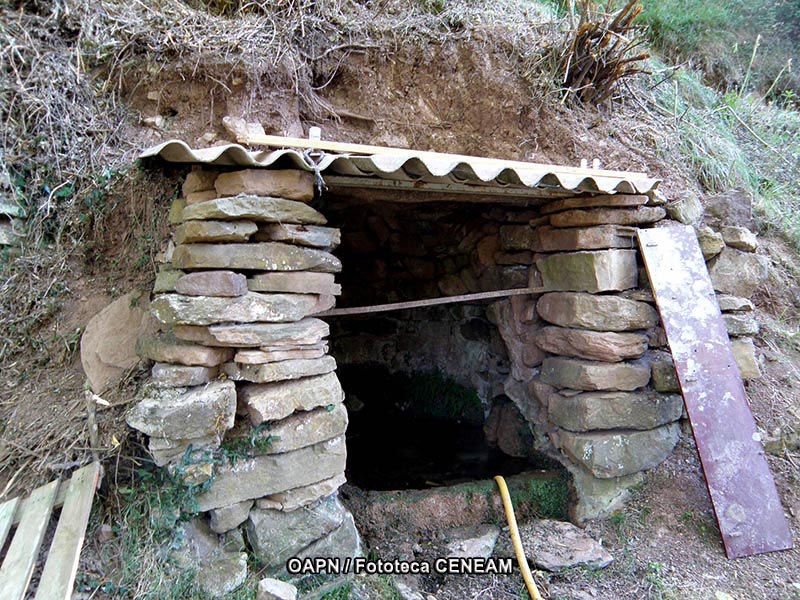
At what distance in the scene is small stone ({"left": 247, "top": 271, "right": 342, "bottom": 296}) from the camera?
2.09 metres

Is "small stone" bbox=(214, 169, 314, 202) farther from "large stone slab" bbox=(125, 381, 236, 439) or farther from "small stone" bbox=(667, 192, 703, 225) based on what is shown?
"small stone" bbox=(667, 192, 703, 225)

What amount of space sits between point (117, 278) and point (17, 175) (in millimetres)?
703

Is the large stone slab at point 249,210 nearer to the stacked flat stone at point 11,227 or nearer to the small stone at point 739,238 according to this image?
the stacked flat stone at point 11,227

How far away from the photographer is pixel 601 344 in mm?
2752

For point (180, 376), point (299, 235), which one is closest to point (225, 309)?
point (180, 376)

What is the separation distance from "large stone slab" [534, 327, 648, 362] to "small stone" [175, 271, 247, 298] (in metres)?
1.89

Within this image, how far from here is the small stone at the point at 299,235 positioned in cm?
212

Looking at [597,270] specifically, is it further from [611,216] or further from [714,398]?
[714,398]

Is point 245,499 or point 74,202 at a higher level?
point 74,202

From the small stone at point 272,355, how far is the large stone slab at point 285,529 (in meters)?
0.67

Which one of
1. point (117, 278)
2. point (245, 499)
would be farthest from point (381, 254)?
point (245, 499)

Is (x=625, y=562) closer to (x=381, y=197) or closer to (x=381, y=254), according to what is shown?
(x=381, y=197)

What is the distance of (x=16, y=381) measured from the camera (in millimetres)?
2352

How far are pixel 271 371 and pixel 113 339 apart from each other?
85 centimetres
